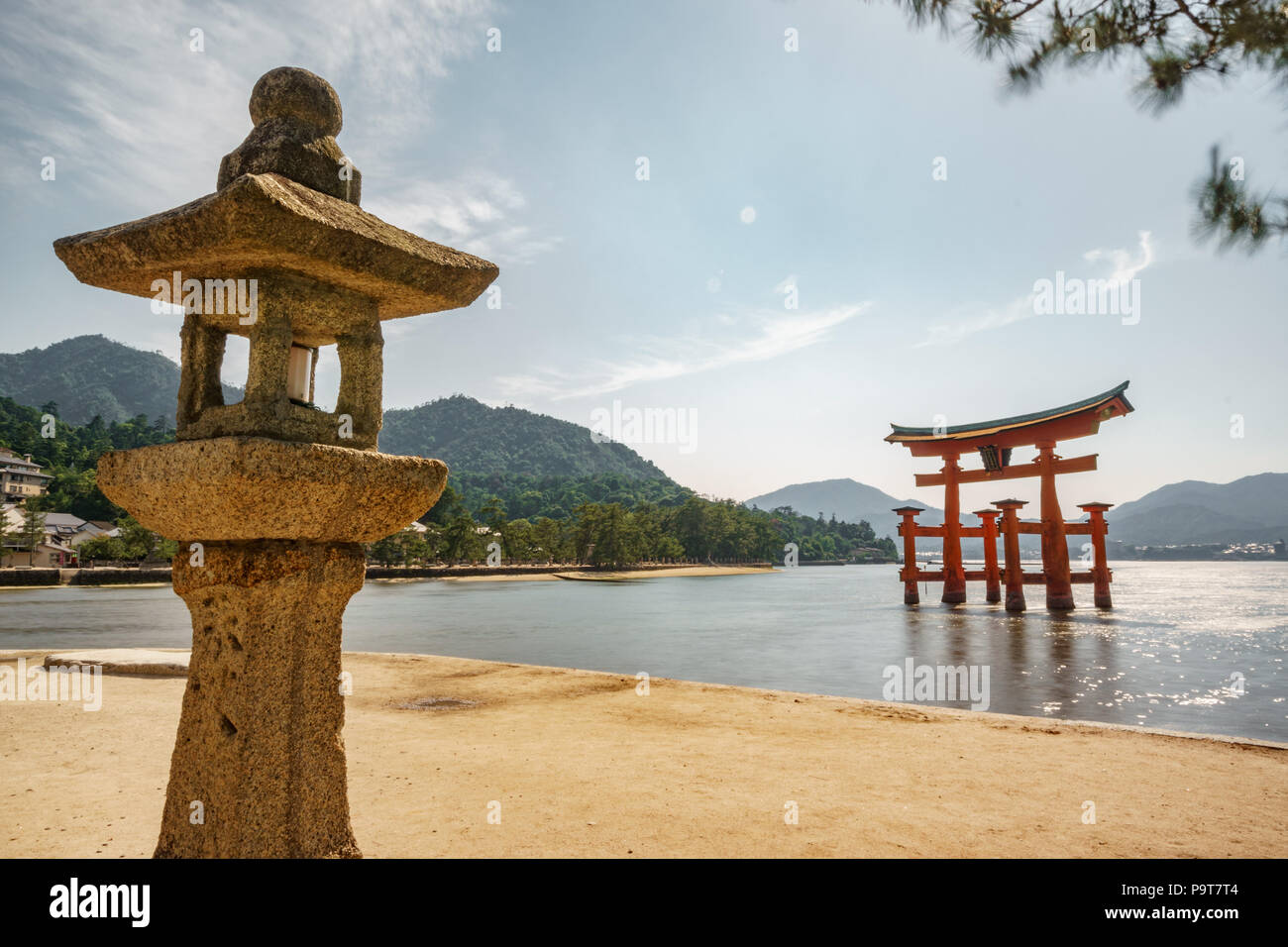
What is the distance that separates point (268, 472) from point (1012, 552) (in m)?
34.2

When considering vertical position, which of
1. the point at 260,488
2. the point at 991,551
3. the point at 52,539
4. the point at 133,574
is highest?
the point at 260,488

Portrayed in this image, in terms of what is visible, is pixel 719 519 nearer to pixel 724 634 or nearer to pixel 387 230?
pixel 724 634

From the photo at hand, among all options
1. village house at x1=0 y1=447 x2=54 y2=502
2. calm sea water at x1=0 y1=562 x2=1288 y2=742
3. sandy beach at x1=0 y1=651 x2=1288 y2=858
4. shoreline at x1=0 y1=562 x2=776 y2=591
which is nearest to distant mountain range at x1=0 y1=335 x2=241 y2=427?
village house at x1=0 y1=447 x2=54 y2=502

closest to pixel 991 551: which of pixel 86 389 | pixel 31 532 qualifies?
pixel 31 532

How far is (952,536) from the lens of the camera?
3284cm

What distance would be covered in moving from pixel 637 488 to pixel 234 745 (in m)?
167

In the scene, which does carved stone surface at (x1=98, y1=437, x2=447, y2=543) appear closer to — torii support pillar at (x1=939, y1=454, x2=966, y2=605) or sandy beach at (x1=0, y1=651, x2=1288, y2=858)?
sandy beach at (x1=0, y1=651, x2=1288, y2=858)

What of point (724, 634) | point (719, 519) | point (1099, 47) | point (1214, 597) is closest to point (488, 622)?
point (724, 634)

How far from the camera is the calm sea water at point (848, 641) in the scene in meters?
14.3

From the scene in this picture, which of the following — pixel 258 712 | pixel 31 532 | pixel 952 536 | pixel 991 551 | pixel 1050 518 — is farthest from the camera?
pixel 31 532

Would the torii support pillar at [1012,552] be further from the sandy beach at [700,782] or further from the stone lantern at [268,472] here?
the stone lantern at [268,472]

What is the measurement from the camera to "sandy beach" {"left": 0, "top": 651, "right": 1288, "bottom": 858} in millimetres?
4504

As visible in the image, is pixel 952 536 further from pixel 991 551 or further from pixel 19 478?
pixel 19 478
